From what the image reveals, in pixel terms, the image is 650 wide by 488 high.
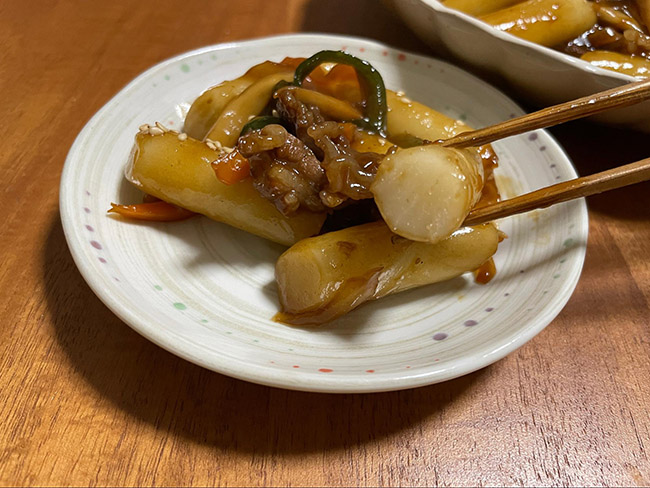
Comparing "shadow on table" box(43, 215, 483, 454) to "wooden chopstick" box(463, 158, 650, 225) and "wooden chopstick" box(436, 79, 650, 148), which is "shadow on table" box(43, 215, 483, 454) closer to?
"wooden chopstick" box(463, 158, 650, 225)

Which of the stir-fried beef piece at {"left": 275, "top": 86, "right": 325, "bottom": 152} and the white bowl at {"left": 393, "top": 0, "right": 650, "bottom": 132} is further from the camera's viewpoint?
the white bowl at {"left": 393, "top": 0, "right": 650, "bottom": 132}

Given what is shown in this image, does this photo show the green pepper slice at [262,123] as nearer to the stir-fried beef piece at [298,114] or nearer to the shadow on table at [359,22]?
the stir-fried beef piece at [298,114]

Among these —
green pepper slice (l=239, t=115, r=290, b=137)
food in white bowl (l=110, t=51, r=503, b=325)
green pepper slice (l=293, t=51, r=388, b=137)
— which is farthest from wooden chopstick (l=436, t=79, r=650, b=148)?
green pepper slice (l=239, t=115, r=290, b=137)

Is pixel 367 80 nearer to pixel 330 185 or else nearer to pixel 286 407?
pixel 330 185

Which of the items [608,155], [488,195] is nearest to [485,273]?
[488,195]

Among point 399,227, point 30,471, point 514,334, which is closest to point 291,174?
point 399,227

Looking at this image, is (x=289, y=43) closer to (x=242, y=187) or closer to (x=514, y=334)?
(x=242, y=187)
